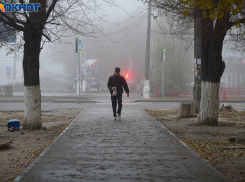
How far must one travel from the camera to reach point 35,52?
447 inches

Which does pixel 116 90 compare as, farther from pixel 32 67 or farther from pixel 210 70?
pixel 32 67

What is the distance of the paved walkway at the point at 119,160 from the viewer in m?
5.75

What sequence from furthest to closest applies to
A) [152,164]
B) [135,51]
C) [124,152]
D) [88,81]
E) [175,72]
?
[135,51] → [88,81] → [175,72] → [124,152] → [152,164]

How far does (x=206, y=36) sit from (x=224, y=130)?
9.84 feet

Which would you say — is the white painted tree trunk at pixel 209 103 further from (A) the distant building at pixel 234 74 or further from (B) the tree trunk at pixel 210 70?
(A) the distant building at pixel 234 74

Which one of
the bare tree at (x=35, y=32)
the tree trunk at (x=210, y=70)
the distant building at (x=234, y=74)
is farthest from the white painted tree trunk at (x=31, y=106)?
the distant building at (x=234, y=74)

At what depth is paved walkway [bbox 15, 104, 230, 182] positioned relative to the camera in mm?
5750

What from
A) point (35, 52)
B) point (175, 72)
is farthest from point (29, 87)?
point (175, 72)

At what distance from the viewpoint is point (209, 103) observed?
12.4 m

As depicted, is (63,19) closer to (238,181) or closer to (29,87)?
(29,87)
